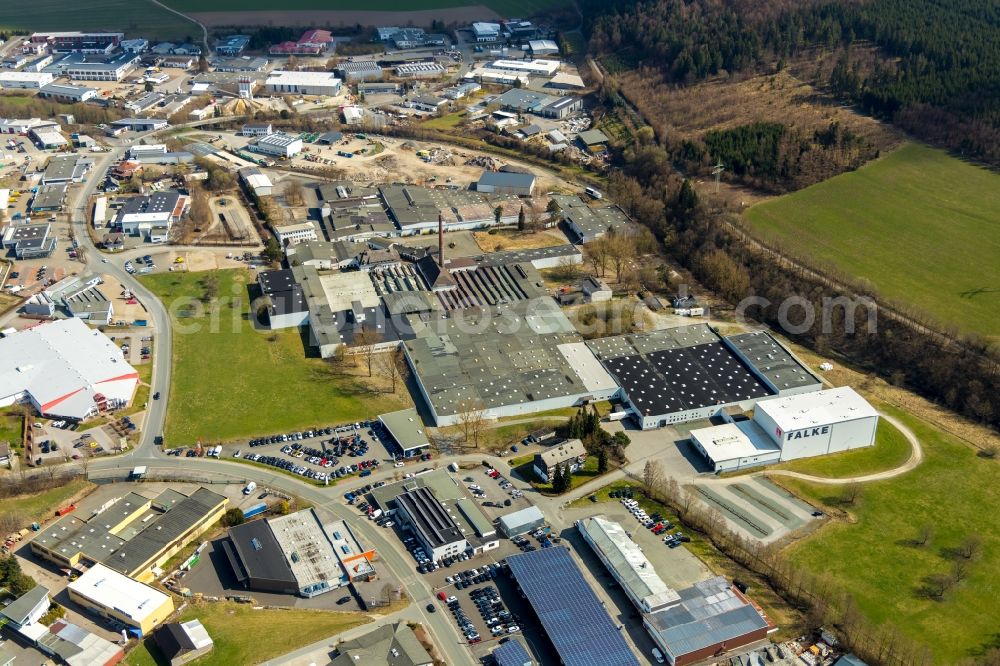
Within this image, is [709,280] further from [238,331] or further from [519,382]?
[238,331]

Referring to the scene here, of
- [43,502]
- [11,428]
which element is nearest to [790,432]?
[43,502]

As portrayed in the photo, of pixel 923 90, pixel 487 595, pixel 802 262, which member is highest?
pixel 923 90

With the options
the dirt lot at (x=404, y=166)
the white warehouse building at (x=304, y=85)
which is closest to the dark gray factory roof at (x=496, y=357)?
the dirt lot at (x=404, y=166)

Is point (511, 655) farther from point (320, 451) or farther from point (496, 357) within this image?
point (496, 357)

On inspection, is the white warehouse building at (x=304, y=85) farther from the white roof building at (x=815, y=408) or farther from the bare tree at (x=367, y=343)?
the white roof building at (x=815, y=408)

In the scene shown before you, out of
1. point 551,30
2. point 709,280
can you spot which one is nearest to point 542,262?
point 709,280

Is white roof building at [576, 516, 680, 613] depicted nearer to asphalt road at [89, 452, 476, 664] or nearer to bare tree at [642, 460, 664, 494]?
bare tree at [642, 460, 664, 494]

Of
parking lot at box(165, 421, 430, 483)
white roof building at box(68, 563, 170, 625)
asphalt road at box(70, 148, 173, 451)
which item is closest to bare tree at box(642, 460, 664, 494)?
parking lot at box(165, 421, 430, 483)
